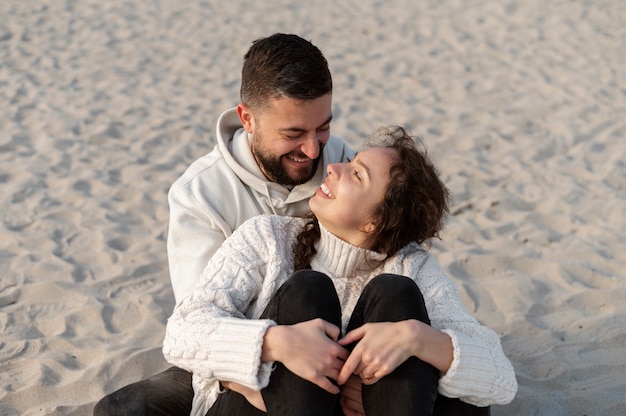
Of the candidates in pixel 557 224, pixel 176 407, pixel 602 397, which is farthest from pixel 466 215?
pixel 176 407

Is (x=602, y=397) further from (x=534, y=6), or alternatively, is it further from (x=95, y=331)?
(x=534, y=6)

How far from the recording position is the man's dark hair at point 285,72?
2877mm

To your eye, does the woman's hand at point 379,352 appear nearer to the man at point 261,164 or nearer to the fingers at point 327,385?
the fingers at point 327,385

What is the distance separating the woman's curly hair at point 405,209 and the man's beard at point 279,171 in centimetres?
34

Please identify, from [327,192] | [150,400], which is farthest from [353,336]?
[150,400]

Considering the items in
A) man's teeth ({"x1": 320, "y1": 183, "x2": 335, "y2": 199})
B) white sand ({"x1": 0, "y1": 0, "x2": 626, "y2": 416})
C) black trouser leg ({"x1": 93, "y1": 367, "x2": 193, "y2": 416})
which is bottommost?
white sand ({"x1": 0, "y1": 0, "x2": 626, "y2": 416})

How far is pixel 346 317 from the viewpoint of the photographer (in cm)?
257

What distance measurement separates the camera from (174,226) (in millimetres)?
2840

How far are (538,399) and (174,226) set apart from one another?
1591mm

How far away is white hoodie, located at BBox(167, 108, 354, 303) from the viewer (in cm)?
277

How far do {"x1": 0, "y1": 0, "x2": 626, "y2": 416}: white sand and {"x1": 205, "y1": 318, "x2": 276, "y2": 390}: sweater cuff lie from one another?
108 cm

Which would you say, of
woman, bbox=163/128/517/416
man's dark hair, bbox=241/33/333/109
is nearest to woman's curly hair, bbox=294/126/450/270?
woman, bbox=163/128/517/416

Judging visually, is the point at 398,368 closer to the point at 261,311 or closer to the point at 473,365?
the point at 473,365

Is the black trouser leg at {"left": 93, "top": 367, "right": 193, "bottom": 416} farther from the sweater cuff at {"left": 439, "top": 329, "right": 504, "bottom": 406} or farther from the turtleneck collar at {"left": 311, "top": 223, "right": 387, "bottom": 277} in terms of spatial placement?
the sweater cuff at {"left": 439, "top": 329, "right": 504, "bottom": 406}
